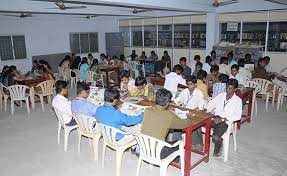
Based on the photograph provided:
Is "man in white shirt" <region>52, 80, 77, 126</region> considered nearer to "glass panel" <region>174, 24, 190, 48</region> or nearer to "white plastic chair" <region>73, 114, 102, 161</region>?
"white plastic chair" <region>73, 114, 102, 161</region>

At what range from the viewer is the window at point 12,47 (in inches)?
401

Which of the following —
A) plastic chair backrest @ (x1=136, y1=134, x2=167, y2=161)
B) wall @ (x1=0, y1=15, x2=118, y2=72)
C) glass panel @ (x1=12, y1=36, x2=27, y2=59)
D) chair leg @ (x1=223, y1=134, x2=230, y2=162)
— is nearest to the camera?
plastic chair backrest @ (x1=136, y1=134, x2=167, y2=161)

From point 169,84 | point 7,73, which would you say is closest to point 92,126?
point 169,84

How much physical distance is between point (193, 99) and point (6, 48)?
880 cm

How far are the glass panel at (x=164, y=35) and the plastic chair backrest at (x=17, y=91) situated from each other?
301 inches

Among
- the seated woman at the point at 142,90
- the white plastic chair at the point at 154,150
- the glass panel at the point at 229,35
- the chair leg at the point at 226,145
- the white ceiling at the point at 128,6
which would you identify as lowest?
the chair leg at the point at 226,145

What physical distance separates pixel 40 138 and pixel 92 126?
1.66 meters

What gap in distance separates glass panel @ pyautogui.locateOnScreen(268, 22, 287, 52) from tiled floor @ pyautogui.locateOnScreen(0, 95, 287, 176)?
14.5 ft

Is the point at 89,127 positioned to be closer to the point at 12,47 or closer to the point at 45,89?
the point at 45,89

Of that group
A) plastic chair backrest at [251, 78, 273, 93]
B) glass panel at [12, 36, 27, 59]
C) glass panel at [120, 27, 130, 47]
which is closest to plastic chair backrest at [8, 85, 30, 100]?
glass panel at [12, 36, 27, 59]

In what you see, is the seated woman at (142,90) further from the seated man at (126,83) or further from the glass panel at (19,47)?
the glass panel at (19,47)

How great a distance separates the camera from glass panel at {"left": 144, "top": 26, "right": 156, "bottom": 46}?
12.9 m

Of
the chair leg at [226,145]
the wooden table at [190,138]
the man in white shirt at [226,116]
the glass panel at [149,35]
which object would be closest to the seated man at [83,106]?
the wooden table at [190,138]

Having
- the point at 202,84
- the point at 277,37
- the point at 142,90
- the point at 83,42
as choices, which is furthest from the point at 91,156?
the point at 83,42
